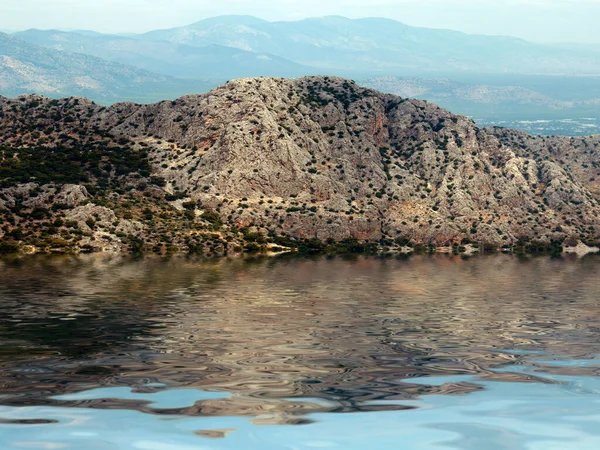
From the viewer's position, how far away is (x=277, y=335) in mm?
56219

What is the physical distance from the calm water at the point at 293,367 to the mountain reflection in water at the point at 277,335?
0.18m

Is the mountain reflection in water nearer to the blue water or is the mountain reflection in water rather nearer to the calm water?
the calm water

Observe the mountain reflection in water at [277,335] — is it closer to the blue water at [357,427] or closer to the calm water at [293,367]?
the calm water at [293,367]

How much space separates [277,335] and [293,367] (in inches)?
606

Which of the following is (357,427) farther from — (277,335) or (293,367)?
(277,335)

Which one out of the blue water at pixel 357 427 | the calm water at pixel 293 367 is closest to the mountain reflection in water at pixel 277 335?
the calm water at pixel 293 367

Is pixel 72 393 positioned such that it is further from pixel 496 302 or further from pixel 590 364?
pixel 496 302

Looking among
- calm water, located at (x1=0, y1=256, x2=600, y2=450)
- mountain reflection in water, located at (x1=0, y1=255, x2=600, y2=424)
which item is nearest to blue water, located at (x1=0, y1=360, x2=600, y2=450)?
calm water, located at (x1=0, y1=256, x2=600, y2=450)

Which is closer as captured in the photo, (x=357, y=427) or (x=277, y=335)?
(x=357, y=427)

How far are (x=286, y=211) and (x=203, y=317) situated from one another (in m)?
128

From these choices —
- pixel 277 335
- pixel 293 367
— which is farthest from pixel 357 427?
pixel 277 335

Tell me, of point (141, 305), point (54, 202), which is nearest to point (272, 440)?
point (141, 305)

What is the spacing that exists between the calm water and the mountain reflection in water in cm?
18

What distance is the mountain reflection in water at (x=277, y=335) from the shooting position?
32.9 m
